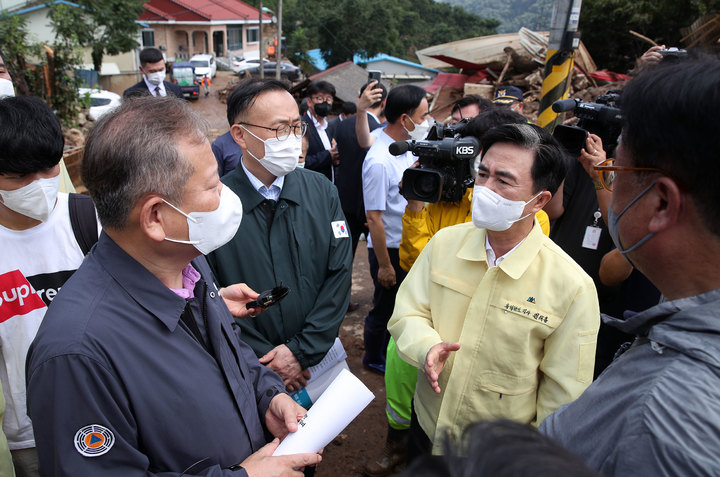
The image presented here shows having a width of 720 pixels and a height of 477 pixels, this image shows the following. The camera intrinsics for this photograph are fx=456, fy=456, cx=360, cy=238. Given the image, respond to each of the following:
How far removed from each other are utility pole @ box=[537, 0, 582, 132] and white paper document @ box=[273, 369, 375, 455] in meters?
4.76

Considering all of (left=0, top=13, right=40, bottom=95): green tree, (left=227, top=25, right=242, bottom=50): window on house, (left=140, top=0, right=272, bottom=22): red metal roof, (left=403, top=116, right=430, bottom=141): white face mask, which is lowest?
(left=227, top=25, right=242, bottom=50): window on house

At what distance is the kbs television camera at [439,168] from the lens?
2391 mm

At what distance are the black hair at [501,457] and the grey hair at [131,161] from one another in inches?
41.1

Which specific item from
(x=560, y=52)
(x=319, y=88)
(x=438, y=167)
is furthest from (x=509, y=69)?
(x=438, y=167)

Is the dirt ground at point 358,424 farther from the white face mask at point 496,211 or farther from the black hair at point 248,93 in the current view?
the white face mask at point 496,211

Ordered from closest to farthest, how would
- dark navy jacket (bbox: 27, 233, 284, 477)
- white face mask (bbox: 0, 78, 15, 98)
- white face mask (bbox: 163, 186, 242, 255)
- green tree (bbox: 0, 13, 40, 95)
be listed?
dark navy jacket (bbox: 27, 233, 284, 477)
white face mask (bbox: 163, 186, 242, 255)
white face mask (bbox: 0, 78, 15, 98)
green tree (bbox: 0, 13, 40, 95)

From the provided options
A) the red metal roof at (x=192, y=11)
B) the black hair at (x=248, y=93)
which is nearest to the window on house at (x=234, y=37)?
the red metal roof at (x=192, y=11)

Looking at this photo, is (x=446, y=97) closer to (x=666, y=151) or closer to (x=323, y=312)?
(x=323, y=312)

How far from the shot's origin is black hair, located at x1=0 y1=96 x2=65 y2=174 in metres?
1.82

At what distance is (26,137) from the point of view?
183 cm

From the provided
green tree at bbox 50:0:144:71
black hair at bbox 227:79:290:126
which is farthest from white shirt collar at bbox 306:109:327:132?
green tree at bbox 50:0:144:71

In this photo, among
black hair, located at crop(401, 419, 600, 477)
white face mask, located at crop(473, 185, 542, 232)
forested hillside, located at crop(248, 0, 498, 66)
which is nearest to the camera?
black hair, located at crop(401, 419, 600, 477)

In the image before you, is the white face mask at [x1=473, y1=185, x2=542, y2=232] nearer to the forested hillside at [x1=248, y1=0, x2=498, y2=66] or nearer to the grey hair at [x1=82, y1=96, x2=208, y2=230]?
the grey hair at [x1=82, y1=96, x2=208, y2=230]

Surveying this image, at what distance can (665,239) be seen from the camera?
3.15 feet
